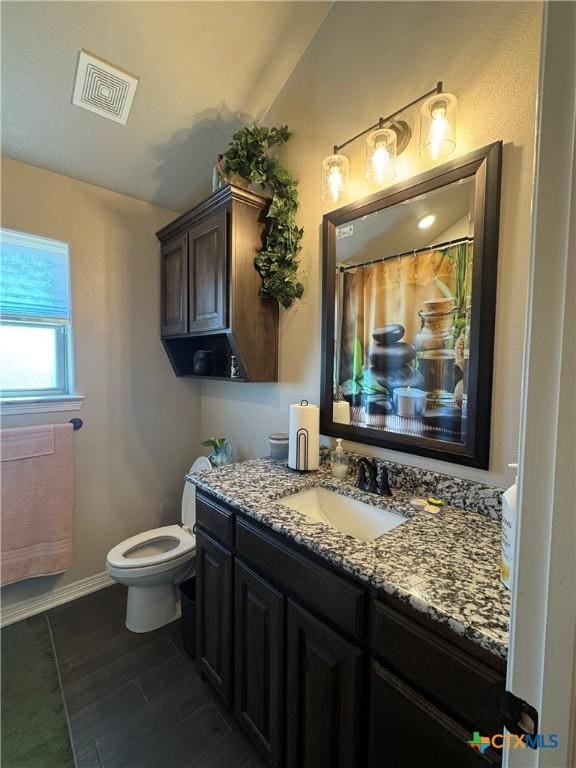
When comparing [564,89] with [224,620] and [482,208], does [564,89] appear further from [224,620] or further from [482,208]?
[224,620]

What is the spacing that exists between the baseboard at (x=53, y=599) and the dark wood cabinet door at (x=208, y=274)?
177cm

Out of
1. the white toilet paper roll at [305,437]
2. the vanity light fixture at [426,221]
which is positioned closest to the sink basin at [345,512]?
the white toilet paper roll at [305,437]

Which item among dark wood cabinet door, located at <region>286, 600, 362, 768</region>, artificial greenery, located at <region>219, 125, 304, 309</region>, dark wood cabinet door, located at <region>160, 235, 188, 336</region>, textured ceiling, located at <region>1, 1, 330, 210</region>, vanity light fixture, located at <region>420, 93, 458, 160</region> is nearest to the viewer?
dark wood cabinet door, located at <region>286, 600, 362, 768</region>

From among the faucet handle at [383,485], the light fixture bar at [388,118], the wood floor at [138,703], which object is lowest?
the wood floor at [138,703]

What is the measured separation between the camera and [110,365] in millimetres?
2213

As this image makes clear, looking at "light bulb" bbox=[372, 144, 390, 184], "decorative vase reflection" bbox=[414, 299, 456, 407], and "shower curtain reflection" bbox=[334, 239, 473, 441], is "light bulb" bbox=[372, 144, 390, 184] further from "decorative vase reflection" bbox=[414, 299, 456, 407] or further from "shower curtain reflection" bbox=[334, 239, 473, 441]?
"decorative vase reflection" bbox=[414, 299, 456, 407]

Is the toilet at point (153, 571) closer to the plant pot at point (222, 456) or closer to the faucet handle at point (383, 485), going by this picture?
the plant pot at point (222, 456)

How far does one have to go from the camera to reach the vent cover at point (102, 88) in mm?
1535

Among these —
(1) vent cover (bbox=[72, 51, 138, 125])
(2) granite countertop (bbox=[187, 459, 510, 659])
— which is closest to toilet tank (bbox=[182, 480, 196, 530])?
(2) granite countertop (bbox=[187, 459, 510, 659])

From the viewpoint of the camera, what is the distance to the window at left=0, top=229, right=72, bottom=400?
1898 mm

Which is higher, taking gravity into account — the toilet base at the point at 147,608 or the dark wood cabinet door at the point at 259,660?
the dark wood cabinet door at the point at 259,660

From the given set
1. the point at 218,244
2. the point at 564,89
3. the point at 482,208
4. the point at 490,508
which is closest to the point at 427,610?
the point at 490,508

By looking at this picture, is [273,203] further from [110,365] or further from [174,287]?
[110,365]

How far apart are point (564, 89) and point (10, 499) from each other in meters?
2.55
